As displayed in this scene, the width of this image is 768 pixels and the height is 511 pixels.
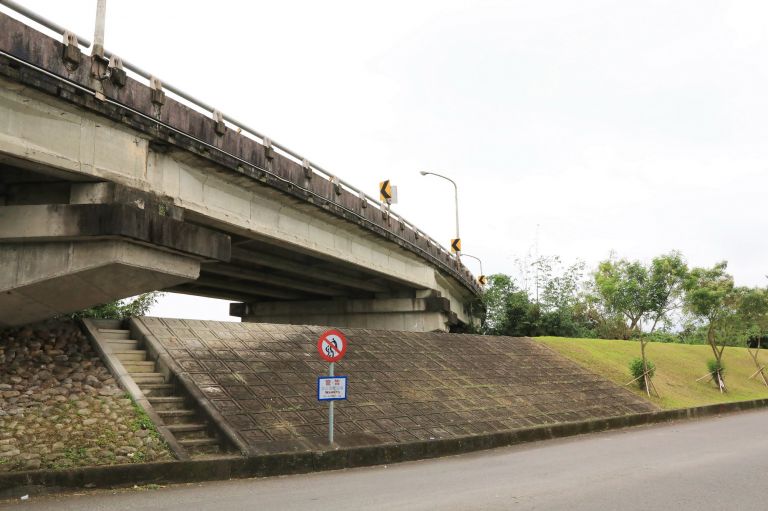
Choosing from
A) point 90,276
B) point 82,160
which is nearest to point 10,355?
point 90,276

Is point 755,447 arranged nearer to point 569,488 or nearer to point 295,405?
point 569,488

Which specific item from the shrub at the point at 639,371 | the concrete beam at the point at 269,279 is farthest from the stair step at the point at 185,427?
the shrub at the point at 639,371

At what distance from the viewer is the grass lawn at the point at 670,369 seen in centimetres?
2450

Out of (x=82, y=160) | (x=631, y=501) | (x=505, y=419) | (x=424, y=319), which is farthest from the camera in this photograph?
(x=424, y=319)

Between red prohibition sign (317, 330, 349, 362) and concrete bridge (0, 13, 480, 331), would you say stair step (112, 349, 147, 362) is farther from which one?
red prohibition sign (317, 330, 349, 362)

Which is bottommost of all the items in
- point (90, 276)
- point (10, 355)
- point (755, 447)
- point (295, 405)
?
point (755, 447)

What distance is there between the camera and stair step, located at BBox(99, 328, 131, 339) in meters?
12.9

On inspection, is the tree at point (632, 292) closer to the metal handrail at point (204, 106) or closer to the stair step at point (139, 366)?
the metal handrail at point (204, 106)

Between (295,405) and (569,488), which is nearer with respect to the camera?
(569,488)

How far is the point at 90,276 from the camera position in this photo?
1077 cm

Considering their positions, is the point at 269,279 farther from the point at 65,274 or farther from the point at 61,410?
the point at 61,410

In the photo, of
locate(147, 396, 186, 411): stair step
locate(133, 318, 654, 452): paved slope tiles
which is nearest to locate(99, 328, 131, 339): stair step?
locate(133, 318, 654, 452): paved slope tiles

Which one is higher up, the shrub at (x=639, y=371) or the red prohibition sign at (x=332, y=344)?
the red prohibition sign at (x=332, y=344)

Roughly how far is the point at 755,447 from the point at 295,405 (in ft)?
29.4
